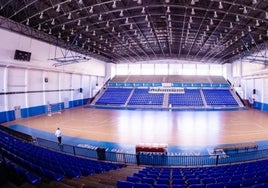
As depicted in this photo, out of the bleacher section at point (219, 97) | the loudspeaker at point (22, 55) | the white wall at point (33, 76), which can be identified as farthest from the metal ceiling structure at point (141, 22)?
the bleacher section at point (219, 97)

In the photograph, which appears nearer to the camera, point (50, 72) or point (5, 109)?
point (5, 109)

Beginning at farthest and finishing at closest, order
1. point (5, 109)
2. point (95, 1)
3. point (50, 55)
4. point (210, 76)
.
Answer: point (210, 76) < point (50, 55) < point (5, 109) < point (95, 1)

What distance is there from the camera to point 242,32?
23.7m

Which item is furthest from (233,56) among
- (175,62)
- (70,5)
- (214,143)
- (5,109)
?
(5,109)

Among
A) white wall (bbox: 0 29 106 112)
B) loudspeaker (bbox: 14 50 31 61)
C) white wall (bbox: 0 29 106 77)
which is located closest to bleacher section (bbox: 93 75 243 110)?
white wall (bbox: 0 29 106 112)

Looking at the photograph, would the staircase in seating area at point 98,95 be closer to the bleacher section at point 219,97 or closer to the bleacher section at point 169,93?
the bleacher section at point 169,93

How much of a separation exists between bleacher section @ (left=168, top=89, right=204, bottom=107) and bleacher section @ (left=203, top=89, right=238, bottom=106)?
1.69m

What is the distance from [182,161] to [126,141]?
556 cm

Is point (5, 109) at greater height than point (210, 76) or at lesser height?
lesser

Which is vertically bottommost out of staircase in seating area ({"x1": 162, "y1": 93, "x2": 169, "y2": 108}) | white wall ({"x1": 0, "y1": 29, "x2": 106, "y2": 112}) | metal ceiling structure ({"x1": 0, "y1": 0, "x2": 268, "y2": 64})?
staircase in seating area ({"x1": 162, "y1": 93, "x2": 169, "y2": 108})

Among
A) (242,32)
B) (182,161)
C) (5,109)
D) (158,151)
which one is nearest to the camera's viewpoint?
(182,161)

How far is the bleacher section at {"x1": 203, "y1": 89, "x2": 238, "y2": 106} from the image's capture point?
36969 mm

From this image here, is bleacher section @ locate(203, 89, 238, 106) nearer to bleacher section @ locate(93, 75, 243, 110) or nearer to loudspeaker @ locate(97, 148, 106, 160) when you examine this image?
bleacher section @ locate(93, 75, 243, 110)

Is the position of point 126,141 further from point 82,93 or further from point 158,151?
point 82,93
